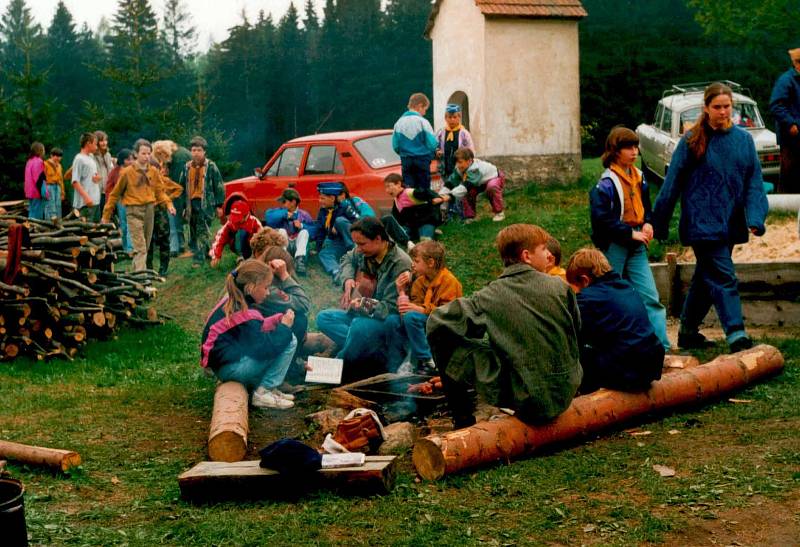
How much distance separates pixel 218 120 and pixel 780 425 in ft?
97.3

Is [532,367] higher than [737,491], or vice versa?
[532,367]

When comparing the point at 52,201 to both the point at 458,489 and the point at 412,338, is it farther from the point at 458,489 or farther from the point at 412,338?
Result: the point at 458,489

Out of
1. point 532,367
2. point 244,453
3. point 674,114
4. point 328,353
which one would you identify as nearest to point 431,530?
point 532,367

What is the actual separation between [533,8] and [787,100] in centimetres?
749

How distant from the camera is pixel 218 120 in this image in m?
34.0

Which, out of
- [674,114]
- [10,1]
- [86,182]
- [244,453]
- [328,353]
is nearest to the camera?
[244,453]

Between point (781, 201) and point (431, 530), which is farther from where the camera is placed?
point (781, 201)

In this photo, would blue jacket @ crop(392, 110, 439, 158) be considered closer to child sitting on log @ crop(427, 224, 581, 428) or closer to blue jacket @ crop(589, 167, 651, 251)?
blue jacket @ crop(589, 167, 651, 251)

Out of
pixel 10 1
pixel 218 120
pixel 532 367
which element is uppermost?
pixel 10 1

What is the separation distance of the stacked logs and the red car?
3562mm

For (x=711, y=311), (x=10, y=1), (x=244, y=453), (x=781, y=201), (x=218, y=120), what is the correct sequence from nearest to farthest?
(x=244, y=453) → (x=711, y=311) → (x=781, y=201) → (x=218, y=120) → (x=10, y=1)

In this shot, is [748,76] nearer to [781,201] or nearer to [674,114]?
[674,114]

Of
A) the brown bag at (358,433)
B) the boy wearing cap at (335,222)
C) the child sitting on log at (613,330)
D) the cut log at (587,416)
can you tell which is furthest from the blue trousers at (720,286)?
the boy wearing cap at (335,222)

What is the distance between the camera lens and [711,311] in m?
9.60
